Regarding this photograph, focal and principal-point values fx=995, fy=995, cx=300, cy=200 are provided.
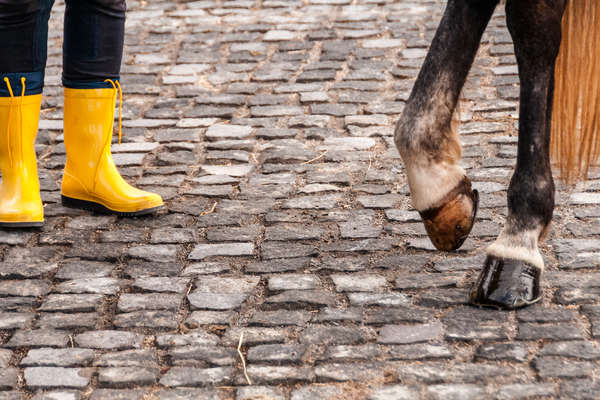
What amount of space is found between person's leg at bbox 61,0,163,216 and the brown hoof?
1.22 meters

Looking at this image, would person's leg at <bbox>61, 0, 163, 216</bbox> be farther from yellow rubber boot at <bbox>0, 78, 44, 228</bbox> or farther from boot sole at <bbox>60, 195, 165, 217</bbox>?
yellow rubber boot at <bbox>0, 78, 44, 228</bbox>

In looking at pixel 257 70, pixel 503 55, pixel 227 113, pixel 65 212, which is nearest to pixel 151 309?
pixel 65 212

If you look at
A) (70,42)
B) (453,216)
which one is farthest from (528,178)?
(70,42)

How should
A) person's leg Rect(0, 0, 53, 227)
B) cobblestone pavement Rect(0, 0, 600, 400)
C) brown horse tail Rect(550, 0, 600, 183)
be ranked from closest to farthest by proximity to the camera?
1. cobblestone pavement Rect(0, 0, 600, 400)
2. brown horse tail Rect(550, 0, 600, 183)
3. person's leg Rect(0, 0, 53, 227)

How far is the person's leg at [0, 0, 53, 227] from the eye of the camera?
353cm

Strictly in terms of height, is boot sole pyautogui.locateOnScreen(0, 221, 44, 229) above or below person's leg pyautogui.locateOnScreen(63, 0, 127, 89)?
below

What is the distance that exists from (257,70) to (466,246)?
2.67 metres

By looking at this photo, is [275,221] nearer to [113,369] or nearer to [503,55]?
[113,369]

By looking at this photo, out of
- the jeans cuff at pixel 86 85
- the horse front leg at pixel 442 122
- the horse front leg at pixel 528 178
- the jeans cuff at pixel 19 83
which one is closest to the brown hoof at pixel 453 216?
the horse front leg at pixel 442 122

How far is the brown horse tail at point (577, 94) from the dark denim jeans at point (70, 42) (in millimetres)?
1697

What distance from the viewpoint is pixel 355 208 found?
147 inches

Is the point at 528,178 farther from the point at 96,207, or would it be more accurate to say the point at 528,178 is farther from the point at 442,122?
the point at 96,207

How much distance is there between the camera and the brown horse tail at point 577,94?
2.87 meters

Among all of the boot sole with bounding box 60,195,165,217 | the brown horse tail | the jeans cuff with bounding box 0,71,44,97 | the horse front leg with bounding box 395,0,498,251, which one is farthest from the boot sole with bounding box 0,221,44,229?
the brown horse tail
